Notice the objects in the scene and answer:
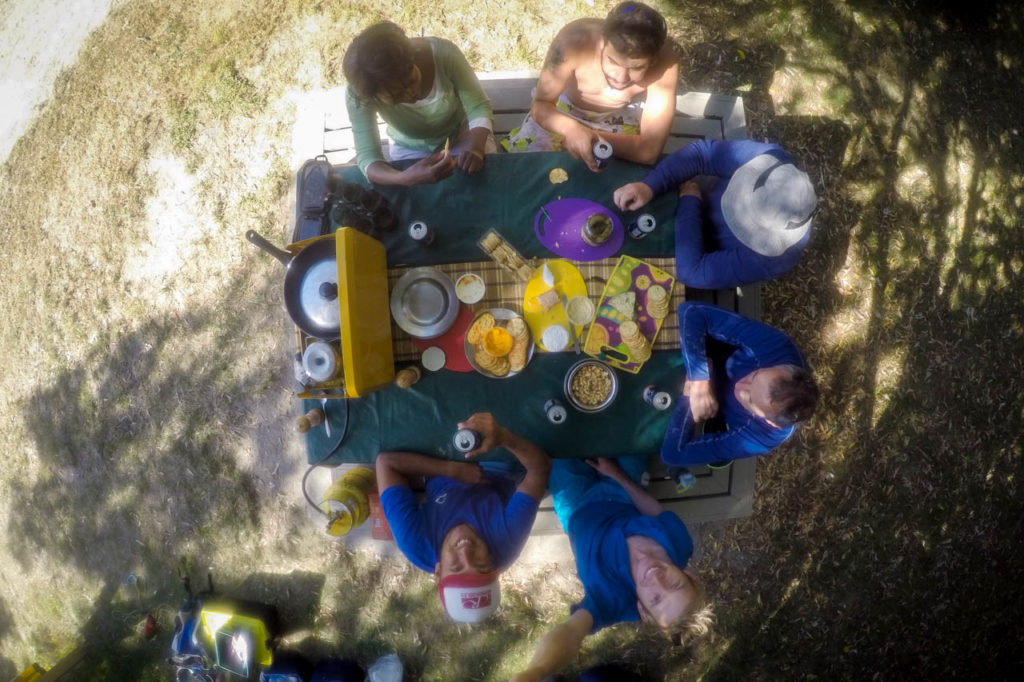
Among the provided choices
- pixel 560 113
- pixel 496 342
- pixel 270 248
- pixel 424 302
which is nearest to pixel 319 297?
pixel 270 248

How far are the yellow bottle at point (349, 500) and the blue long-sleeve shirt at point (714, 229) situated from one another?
2.17 meters

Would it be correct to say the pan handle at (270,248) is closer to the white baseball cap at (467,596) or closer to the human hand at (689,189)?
the white baseball cap at (467,596)

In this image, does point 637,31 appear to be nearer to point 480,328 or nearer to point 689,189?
point 689,189

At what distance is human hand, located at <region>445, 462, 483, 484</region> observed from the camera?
2.90 metres

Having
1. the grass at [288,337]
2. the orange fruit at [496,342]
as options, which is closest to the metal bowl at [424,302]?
the orange fruit at [496,342]

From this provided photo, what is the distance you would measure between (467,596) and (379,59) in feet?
8.36

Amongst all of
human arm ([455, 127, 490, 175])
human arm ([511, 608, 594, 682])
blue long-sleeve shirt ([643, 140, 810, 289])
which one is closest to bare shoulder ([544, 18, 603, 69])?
human arm ([455, 127, 490, 175])

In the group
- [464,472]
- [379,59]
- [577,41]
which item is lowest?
[464,472]

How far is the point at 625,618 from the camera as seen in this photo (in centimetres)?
267

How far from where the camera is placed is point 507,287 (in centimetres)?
289

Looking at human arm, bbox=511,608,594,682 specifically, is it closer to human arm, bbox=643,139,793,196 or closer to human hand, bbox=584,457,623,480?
human hand, bbox=584,457,623,480

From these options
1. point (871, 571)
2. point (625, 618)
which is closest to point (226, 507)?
point (625, 618)

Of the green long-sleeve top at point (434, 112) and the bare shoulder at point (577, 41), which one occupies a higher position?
the bare shoulder at point (577, 41)

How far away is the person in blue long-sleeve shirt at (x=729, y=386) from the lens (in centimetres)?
264
